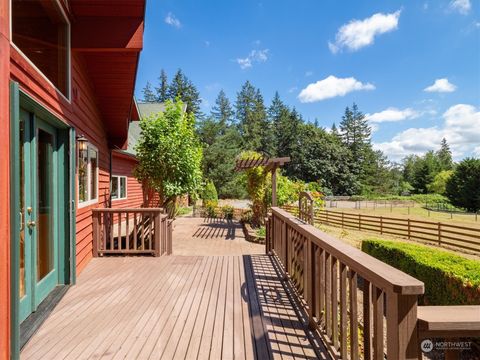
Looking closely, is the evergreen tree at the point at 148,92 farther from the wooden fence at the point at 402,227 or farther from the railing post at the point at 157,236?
the railing post at the point at 157,236

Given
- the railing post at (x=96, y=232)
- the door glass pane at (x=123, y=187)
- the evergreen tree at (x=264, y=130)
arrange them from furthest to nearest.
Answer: the evergreen tree at (x=264, y=130) < the door glass pane at (x=123, y=187) < the railing post at (x=96, y=232)

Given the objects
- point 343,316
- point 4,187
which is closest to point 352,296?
point 343,316

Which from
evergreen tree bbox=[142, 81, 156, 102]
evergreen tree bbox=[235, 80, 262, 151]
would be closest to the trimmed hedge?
evergreen tree bbox=[235, 80, 262, 151]

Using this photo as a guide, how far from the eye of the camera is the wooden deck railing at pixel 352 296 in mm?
1117

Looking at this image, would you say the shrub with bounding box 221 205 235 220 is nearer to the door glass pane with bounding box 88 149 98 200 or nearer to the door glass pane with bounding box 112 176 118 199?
the door glass pane with bounding box 112 176 118 199

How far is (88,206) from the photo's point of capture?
15.3 feet

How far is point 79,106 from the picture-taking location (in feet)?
13.7

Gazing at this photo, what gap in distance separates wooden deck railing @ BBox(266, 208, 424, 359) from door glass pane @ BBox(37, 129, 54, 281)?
9.15ft

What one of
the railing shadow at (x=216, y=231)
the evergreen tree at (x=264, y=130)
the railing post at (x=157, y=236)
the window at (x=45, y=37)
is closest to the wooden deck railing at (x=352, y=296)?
the railing post at (x=157, y=236)

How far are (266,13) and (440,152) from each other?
218ft

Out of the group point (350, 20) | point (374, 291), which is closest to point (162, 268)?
point (374, 291)

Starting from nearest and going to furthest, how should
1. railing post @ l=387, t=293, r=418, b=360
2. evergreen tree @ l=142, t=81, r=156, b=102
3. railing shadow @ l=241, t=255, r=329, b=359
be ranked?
railing post @ l=387, t=293, r=418, b=360
railing shadow @ l=241, t=255, r=329, b=359
evergreen tree @ l=142, t=81, r=156, b=102

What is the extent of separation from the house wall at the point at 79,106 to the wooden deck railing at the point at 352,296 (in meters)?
2.84

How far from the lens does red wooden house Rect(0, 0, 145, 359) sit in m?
1.83
